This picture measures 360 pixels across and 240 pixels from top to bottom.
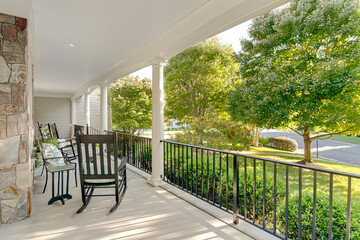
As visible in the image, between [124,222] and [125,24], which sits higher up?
[125,24]

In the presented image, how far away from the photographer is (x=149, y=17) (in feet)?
8.45

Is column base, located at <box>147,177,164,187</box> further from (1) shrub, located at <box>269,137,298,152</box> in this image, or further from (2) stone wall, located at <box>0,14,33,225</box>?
(1) shrub, located at <box>269,137,298,152</box>

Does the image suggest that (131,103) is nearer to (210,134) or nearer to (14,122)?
(210,134)

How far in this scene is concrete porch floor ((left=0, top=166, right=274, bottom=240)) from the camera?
6.21 ft

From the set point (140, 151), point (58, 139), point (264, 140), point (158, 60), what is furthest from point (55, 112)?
point (264, 140)

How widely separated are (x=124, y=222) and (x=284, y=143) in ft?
37.3

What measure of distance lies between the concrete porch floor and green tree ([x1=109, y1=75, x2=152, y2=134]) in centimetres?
587

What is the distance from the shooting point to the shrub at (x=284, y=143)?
1115 cm

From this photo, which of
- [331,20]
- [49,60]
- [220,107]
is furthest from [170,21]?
[220,107]

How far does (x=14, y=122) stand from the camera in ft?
7.25

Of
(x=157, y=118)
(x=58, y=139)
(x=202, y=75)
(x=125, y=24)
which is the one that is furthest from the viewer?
(x=202, y=75)

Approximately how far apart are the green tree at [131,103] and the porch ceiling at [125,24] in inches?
160

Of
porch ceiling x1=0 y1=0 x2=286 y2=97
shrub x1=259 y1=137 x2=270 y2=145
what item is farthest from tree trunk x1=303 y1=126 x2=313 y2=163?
porch ceiling x1=0 y1=0 x2=286 y2=97

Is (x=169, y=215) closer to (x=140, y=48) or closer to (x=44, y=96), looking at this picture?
(x=140, y=48)
